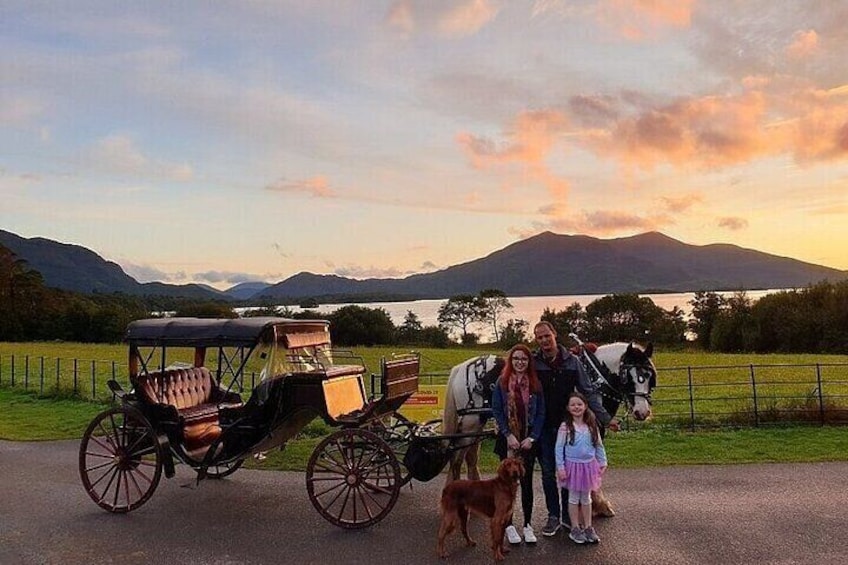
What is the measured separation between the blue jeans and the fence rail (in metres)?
3.85

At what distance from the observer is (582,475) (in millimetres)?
6316

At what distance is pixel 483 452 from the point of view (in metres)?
11.3

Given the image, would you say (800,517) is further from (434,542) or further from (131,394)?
(131,394)

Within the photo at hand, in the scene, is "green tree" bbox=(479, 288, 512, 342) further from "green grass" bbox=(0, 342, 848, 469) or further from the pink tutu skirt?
the pink tutu skirt

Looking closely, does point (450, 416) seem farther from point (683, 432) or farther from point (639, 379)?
point (683, 432)

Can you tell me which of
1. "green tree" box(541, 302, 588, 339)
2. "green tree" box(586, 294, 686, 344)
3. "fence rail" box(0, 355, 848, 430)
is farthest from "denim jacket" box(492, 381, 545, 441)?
"green tree" box(541, 302, 588, 339)

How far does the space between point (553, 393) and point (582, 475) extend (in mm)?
825

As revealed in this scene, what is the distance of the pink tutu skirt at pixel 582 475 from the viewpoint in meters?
6.31

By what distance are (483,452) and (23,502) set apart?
678 centimetres

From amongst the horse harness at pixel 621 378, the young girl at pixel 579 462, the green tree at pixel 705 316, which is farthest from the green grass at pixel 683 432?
the green tree at pixel 705 316

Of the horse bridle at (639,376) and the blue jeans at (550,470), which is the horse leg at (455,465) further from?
the horse bridle at (639,376)

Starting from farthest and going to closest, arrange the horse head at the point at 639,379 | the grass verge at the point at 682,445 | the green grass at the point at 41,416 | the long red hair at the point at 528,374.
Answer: the green grass at the point at 41,416
the grass verge at the point at 682,445
the horse head at the point at 639,379
the long red hair at the point at 528,374

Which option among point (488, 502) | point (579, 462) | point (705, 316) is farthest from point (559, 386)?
point (705, 316)

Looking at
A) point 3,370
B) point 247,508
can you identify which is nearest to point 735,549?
point 247,508
